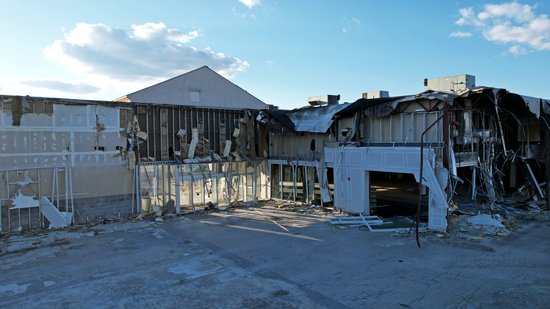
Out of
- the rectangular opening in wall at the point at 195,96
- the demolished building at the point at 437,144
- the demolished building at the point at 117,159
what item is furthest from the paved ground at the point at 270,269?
the rectangular opening in wall at the point at 195,96

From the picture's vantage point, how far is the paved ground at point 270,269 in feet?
21.3

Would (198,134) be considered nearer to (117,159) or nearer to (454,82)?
(117,159)

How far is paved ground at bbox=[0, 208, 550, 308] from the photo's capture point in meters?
6.48

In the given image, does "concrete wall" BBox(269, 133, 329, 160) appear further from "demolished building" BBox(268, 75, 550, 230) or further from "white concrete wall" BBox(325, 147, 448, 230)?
"white concrete wall" BBox(325, 147, 448, 230)

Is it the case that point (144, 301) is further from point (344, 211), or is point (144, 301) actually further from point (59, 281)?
point (344, 211)

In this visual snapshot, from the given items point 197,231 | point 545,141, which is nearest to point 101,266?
point 197,231

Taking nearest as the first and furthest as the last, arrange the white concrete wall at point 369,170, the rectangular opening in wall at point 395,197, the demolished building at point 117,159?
1. the white concrete wall at point 369,170
2. the demolished building at point 117,159
3. the rectangular opening in wall at point 395,197

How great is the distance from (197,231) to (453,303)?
761 centimetres

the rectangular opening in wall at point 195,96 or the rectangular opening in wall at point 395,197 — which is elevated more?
the rectangular opening in wall at point 195,96

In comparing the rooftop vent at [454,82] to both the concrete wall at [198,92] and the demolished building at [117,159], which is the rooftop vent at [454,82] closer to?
the demolished building at [117,159]

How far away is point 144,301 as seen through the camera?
6.47m

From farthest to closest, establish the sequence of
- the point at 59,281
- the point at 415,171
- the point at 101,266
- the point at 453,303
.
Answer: the point at 415,171, the point at 101,266, the point at 59,281, the point at 453,303

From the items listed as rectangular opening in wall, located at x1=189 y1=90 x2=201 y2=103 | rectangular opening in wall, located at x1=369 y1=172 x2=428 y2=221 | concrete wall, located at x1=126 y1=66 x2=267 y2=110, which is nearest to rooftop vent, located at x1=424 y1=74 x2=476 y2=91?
rectangular opening in wall, located at x1=369 y1=172 x2=428 y2=221

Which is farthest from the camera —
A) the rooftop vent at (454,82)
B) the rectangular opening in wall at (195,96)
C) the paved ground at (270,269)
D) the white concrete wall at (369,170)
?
the rectangular opening in wall at (195,96)
